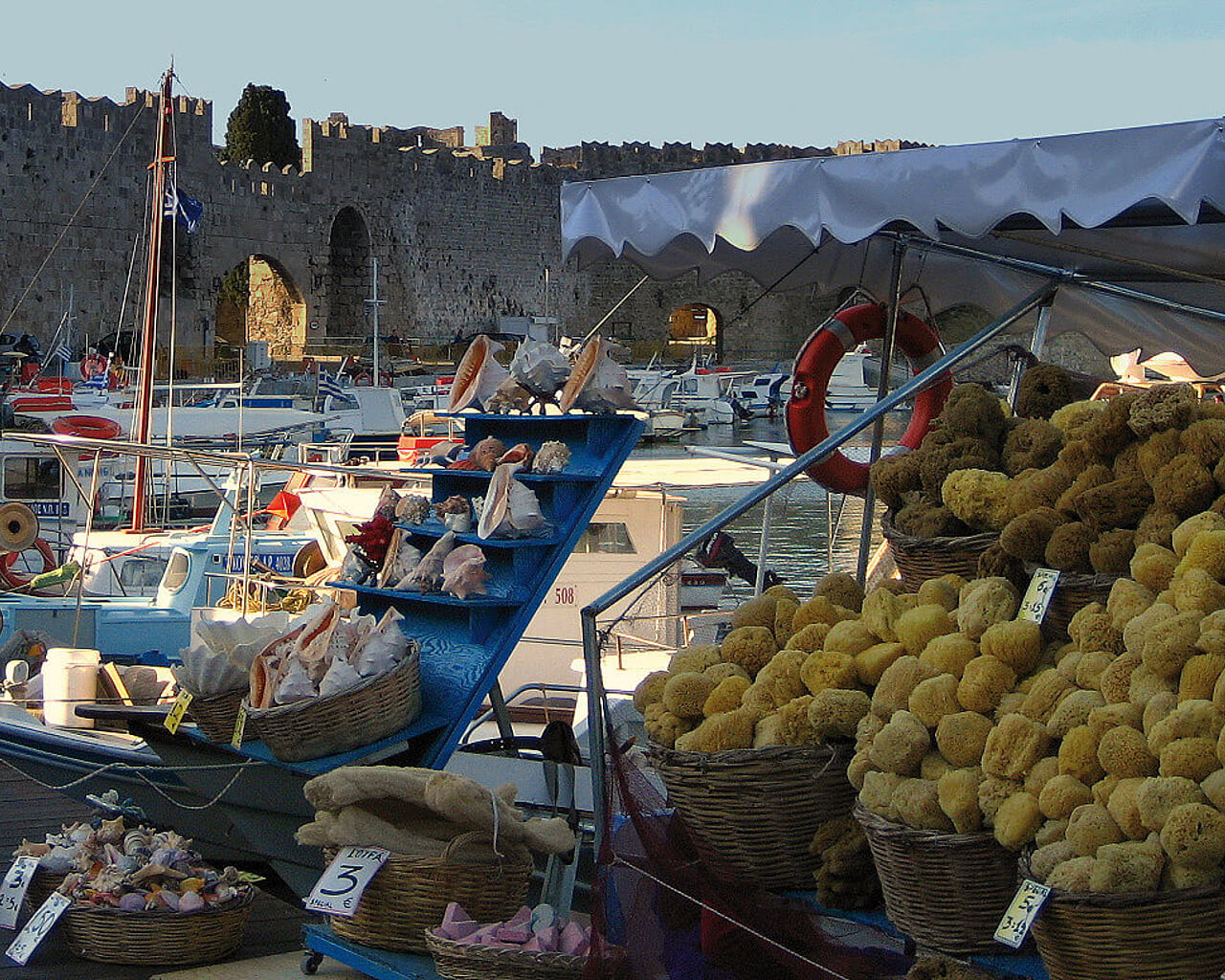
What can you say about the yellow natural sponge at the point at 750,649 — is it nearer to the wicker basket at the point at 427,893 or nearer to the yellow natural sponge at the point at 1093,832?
the wicker basket at the point at 427,893

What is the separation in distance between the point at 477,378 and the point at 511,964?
74.8 inches

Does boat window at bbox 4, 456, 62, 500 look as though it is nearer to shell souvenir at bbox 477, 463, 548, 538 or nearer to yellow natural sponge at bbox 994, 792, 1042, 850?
shell souvenir at bbox 477, 463, 548, 538

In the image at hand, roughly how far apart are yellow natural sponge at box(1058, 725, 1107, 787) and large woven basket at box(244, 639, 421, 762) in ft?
6.44

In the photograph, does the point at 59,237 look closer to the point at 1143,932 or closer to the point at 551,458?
the point at 551,458

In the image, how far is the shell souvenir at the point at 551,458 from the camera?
179 inches

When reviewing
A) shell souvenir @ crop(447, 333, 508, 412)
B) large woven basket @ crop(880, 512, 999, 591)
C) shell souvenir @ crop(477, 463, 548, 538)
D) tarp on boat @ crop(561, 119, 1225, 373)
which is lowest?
shell souvenir @ crop(477, 463, 548, 538)

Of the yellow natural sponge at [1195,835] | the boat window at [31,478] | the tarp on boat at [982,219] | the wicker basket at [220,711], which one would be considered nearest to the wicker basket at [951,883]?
the yellow natural sponge at [1195,835]

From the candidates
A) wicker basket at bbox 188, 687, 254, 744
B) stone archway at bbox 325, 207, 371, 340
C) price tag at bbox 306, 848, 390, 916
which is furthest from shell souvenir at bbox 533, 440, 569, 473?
stone archway at bbox 325, 207, 371, 340

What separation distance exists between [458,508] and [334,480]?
7.36m

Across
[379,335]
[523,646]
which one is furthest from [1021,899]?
[379,335]

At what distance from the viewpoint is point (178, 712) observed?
4551 mm

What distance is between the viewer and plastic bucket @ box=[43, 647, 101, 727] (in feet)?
18.6

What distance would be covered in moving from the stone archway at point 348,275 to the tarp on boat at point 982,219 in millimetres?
30083

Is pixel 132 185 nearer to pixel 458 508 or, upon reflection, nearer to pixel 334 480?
pixel 334 480
